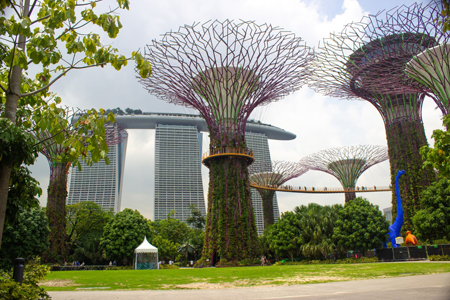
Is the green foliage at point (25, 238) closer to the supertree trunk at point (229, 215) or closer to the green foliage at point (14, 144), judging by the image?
the supertree trunk at point (229, 215)

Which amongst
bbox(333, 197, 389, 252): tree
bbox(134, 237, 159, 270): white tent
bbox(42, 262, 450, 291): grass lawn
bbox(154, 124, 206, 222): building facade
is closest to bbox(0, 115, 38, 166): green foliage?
bbox(42, 262, 450, 291): grass lawn

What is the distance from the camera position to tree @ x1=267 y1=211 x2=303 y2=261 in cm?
3150

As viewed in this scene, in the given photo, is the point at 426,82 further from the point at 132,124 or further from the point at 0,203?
→ the point at 132,124

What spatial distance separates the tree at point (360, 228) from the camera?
95.2 feet

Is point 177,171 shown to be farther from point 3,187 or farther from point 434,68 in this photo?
point 3,187

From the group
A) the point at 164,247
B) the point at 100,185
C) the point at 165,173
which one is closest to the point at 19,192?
the point at 164,247

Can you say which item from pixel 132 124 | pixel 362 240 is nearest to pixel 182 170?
pixel 132 124

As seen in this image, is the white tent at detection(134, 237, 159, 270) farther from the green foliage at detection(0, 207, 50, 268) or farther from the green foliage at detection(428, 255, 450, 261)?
the green foliage at detection(428, 255, 450, 261)

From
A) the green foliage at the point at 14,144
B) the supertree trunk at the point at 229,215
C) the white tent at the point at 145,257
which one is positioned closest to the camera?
the green foliage at the point at 14,144

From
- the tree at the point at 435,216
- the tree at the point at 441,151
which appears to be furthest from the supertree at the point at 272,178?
the tree at the point at 441,151

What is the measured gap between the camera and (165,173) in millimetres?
103625

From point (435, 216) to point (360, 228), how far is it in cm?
551

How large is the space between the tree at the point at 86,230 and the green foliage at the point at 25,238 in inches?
681

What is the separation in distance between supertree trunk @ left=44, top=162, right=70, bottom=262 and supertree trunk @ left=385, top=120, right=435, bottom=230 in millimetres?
33181
